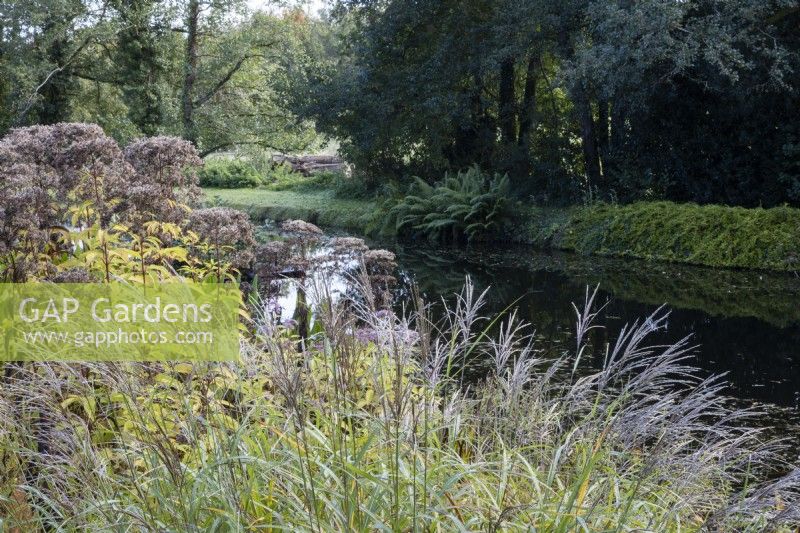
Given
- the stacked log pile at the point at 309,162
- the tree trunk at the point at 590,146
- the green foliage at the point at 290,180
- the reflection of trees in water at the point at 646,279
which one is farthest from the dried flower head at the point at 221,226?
the stacked log pile at the point at 309,162

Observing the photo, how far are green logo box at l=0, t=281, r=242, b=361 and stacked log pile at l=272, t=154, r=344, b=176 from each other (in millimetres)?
23355

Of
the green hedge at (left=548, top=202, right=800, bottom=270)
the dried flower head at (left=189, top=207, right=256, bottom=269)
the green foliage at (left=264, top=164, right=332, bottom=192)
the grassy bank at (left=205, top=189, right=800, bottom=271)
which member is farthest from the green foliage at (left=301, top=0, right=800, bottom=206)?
the dried flower head at (left=189, top=207, right=256, bottom=269)

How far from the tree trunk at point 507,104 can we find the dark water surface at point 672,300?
445 centimetres

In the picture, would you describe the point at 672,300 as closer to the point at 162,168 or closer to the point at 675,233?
the point at 675,233

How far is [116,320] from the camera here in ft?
10.5

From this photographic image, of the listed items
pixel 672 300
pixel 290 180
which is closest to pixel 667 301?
pixel 672 300

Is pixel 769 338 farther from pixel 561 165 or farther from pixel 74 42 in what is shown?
pixel 74 42

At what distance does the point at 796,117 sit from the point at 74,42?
1379 cm

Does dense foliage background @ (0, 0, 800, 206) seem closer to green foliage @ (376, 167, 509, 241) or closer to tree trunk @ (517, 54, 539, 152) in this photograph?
tree trunk @ (517, 54, 539, 152)

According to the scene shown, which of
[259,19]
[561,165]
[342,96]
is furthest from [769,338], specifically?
[259,19]

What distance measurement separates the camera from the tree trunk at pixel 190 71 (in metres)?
16.2

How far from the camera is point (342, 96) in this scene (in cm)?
1591

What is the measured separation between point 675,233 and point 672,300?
3151 millimetres

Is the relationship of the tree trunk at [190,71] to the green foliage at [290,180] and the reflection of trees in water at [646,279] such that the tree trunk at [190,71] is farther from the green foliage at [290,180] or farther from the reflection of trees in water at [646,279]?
the green foliage at [290,180]
